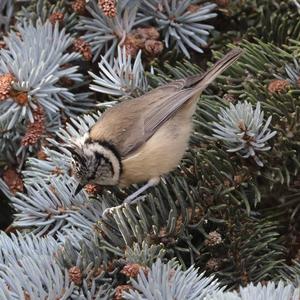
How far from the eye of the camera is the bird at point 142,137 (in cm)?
179

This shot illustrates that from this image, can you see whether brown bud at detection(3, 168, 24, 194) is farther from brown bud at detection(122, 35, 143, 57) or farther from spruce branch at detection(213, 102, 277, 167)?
spruce branch at detection(213, 102, 277, 167)

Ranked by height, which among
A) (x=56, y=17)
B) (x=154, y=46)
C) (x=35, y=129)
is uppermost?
(x=56, y=17)

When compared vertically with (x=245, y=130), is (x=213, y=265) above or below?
below

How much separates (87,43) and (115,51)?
74 mm

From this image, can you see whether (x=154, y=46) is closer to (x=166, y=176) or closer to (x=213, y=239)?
(x=166, y=176)

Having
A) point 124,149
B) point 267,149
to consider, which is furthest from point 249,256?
point 124,149

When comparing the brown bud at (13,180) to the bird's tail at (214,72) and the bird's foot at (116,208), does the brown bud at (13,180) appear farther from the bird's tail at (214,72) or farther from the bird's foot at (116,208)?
the bird's tail at (214,72)

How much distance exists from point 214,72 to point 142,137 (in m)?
0.32

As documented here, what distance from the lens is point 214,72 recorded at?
5.93ft

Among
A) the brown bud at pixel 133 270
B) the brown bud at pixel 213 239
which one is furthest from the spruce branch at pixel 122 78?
the brown bud at pixel 133 270

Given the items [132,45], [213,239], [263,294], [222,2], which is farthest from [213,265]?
[222,2]

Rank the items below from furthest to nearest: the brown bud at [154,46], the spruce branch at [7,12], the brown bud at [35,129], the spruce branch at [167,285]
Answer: the spruce branch at [7,12] < the brown bud at [154,46] < the brown bud at [35,129] < the spruce branch at [167,285]

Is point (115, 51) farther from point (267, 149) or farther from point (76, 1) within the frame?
point (267, 149)

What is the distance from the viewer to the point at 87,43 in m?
1.92
